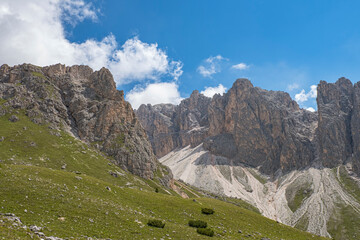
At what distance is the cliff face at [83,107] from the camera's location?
116250 mm

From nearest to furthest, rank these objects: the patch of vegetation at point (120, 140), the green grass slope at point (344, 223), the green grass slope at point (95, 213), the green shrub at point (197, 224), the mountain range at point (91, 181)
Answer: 1. the green grass slope at point (95, 213)
2. the mountain range at point (91, 181)
3. the green shrub at point (197, 224)
4. the patch of vegetation at point (120, 140)
5. the green grass slope at point (344, 223)

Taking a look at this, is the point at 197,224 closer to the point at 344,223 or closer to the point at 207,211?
the point at 207,211

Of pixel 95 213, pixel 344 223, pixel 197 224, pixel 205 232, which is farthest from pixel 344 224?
pixel 95 213

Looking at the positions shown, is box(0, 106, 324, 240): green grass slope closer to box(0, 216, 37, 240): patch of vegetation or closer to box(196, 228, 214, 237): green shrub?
box(0, 216, 37, 240): patch of vegetation

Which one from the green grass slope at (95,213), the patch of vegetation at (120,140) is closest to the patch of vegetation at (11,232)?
the green grass slope at (95,213)

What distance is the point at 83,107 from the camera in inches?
5428

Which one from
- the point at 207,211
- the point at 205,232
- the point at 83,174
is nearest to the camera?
the point at 205,232

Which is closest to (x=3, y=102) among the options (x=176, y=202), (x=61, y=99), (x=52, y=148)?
(x=61, y=99)

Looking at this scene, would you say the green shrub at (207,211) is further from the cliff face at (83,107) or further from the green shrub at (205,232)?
the cliff face at (83,107)

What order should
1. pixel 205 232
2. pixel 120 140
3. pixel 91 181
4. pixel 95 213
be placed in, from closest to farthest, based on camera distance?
pixel 95 213 → pixel 205 232 → pixel 91 181 → pixel 120 140

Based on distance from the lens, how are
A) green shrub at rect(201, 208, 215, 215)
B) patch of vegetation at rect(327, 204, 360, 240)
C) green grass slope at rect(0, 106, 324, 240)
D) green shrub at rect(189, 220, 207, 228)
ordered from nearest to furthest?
green grass slope at rect(0, 106, 324, 240) → green shrub at rect(189, 220, 207, 228) → green shrub at rect(201, 208, 215, 215) → patch of vegetation at rect(327, 204, 360, 240)

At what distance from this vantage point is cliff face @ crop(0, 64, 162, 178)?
11625 cm

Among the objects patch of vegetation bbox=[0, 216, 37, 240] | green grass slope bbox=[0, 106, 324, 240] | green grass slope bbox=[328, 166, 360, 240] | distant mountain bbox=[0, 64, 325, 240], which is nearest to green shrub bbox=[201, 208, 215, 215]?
distant mountain bbox=[0, 64, 325, 240]

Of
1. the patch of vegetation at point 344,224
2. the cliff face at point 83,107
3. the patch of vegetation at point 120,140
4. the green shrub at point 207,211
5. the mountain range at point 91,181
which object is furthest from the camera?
the patch of vegetation at point 344,224
